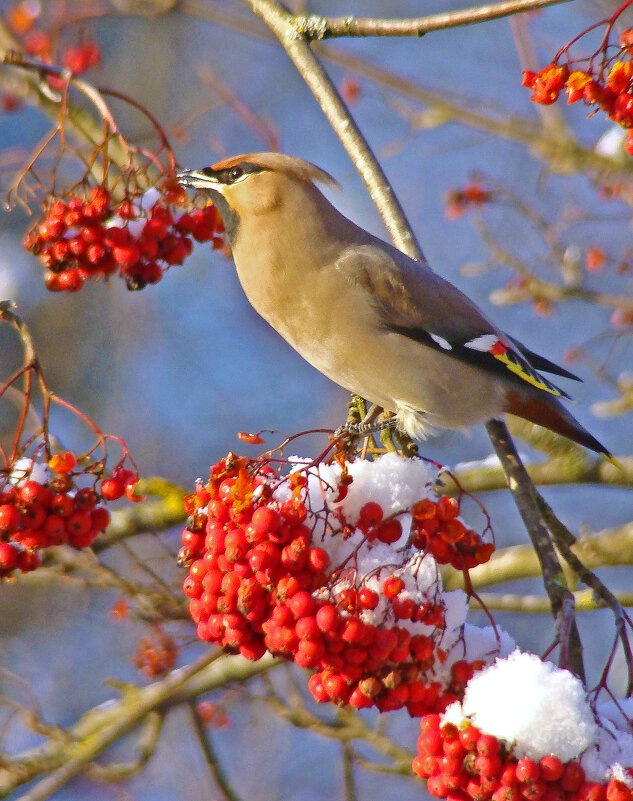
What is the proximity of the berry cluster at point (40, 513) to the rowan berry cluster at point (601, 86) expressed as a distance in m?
1.24

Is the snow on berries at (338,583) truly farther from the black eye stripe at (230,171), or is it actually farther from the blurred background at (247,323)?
the blurred background at (247,323)

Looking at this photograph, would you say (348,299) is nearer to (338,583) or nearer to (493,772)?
A: (338,583)

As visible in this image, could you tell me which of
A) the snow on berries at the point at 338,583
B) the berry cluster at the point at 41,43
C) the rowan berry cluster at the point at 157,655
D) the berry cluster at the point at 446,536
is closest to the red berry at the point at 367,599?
the snow on berries at the point at 338,583

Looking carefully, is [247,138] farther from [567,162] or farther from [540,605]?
[540,605]

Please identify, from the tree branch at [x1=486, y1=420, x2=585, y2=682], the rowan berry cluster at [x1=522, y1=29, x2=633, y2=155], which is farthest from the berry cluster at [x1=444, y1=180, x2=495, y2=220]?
→ the rowan berry cluster at [x1=522, y1=29, x2=633, y2=155]

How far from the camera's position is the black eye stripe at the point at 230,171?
9.59ft

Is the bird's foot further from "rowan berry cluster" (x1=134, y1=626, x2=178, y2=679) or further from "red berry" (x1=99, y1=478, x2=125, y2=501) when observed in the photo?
"rowan berry cluster" (x1=134, y1=626, x2=178, y2=679)

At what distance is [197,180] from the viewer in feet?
9.46

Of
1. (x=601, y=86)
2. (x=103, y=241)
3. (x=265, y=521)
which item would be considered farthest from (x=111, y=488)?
(x=601, y=86)

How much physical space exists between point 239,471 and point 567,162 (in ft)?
10.1

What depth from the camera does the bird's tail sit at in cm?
295

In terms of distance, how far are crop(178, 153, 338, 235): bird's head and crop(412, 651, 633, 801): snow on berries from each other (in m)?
1.68

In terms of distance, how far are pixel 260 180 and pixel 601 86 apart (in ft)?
3.80

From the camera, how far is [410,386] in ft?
9.75
